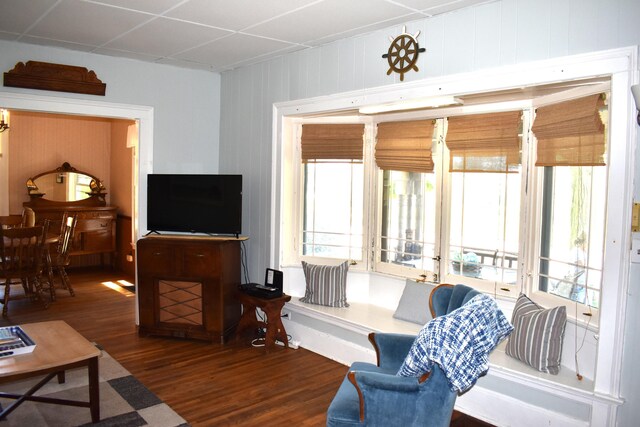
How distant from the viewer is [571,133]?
3.44 meters

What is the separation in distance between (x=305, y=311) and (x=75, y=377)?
6.35ft

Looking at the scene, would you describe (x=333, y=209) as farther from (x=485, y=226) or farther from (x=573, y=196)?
(x=573, y=196)

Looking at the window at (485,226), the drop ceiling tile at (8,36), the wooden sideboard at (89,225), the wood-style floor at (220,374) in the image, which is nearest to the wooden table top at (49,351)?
the wood-style floor at (220,374)

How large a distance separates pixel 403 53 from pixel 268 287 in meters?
2.32

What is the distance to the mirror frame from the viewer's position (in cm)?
790

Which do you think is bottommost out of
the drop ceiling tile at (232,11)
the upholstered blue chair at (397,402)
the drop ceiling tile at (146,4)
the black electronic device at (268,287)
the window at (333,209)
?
the upholstered blue chair at (397,402)

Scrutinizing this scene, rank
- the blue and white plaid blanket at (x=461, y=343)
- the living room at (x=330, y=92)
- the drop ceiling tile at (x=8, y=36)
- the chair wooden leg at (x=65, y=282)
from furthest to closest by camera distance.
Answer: the chair wooden leg at (x=65, y=282)
the drop ceiling tile at (x=8, y=36)
the living room at (x=330, y=92)
the blue and white plaid blanket at (x=461, y=343)

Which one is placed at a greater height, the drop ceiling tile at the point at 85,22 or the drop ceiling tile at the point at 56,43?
the drop ceiling tile at the point at 56,43

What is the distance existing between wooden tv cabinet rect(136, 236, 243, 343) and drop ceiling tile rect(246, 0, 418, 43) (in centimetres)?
193

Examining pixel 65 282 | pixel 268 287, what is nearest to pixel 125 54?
pixel 268 287

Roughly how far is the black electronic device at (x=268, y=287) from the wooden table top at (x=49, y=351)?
1580mm

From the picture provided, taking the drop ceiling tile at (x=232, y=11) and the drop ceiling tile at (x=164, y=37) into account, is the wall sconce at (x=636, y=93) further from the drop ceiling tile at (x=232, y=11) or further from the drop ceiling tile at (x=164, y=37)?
the drop ceiling tile at (x=164, y=37)

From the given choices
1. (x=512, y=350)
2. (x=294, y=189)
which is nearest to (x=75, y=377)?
(x=294, y=189)

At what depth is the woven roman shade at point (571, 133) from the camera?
3275 millimetres
